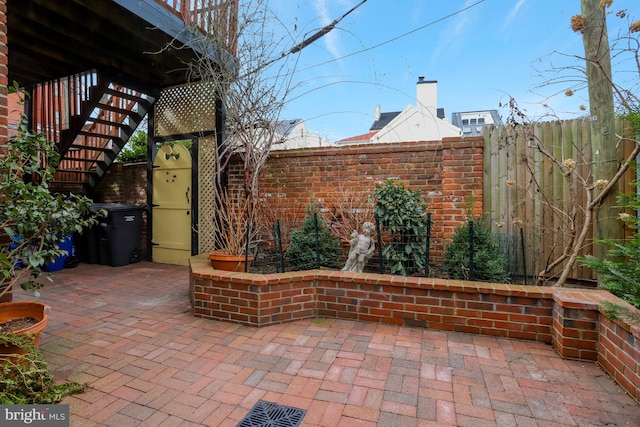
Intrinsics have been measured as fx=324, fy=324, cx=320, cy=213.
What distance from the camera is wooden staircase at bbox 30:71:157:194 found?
16.8 ft

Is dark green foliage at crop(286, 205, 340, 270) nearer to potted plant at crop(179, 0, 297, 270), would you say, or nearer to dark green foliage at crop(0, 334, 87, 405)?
potted plant at crop(179, 0, 297, 270)

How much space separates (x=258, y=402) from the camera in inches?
70.6

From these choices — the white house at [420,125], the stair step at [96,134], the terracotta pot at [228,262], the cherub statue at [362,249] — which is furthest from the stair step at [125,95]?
the white house at [420,125]

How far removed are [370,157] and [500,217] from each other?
5.56 ft

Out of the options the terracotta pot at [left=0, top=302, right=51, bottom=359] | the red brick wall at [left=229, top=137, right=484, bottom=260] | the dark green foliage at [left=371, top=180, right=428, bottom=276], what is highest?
the red brick wall at [left=229, top=137, right=484, bottom=260]

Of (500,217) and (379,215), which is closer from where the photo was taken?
(379,215)

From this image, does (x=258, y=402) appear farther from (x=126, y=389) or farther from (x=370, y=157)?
(x=370, y=157)

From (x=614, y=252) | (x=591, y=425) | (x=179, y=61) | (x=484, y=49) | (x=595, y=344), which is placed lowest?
(x=591, y=425)

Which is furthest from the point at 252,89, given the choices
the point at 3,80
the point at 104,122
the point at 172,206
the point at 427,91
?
the point at 427,91

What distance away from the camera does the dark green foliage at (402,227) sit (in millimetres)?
3244

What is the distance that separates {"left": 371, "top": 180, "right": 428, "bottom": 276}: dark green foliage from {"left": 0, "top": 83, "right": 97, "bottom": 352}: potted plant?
258cm

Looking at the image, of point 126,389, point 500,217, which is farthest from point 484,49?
point 126,389

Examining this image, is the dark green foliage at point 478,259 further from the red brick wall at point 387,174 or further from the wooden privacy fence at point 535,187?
the red brick wall at point 387,174

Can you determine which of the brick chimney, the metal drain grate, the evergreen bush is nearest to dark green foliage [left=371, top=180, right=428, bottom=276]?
the evergreen bush
